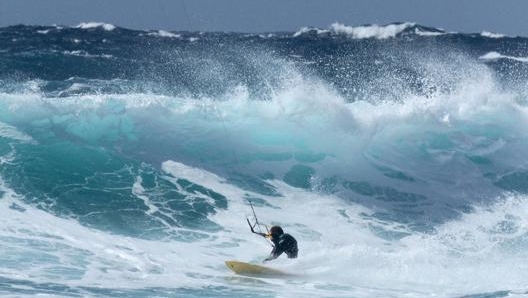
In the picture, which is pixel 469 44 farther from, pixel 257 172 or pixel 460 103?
pixel 257 172

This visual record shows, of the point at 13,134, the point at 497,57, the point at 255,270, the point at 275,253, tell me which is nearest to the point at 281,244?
the point at 275,253

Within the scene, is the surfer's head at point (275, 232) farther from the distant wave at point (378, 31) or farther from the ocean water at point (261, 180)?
the distant wave at point (378, 31)

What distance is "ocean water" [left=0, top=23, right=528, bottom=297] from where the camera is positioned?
1178 cm

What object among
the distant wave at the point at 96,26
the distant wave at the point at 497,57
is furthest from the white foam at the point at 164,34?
the distant wave at the point at 497,57

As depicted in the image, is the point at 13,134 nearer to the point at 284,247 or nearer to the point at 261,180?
the point at 261,180

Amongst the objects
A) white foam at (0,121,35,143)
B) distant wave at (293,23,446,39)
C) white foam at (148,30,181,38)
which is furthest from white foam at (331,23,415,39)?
white foam at (0,121,35,143)

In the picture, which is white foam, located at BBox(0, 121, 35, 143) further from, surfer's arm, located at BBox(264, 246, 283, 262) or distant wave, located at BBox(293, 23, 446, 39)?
distant wave, located at BBox(293, 23, 446, 39)

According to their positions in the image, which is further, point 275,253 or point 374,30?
point 374,30

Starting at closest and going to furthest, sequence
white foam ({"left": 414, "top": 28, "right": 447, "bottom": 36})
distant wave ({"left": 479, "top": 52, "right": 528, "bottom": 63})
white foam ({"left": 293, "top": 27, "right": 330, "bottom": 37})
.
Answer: distant wave ({"left": 479, "top": 52, "right": 528, "bottom": 63}) → white foam ({"left": 414, "top": 28, "right": 447, "bottom": 36}) → white foam ({"left": 293, "top": 27, "right": 330, "bottom": 37})

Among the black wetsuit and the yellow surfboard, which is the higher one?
the black wetsuit

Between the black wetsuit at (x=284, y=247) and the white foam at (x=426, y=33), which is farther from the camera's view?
the white foam at (x=426, y=33)

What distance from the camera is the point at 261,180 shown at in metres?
17.6

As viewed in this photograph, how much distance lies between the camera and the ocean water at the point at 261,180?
11781 millimetres

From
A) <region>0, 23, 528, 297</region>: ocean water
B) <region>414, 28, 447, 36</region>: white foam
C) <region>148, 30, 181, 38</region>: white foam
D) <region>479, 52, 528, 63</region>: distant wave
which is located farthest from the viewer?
<region>148, 30, 181, 38</region>: white foam
